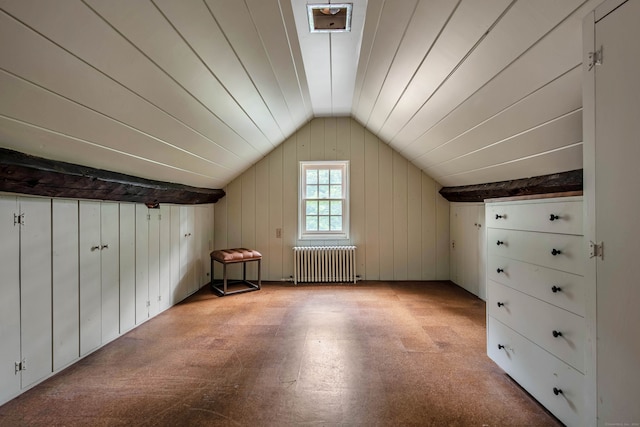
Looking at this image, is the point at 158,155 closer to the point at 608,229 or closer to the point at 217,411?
the point at 217,411

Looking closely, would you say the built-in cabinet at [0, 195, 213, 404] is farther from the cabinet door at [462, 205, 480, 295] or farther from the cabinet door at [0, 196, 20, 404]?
the cabinet door at [462, 205, 480, 295]

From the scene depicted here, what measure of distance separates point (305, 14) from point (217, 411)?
8.20ft

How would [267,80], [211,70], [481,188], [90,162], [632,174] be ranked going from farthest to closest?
[481,188], [267,80], [90,162], [211,70], [632,174]

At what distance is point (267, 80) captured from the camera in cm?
218

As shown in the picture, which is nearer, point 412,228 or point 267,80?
point 267,80

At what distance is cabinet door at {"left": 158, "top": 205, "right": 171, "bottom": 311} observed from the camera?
2926 millimetres

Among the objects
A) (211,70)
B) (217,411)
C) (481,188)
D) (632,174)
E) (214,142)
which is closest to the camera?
(632,174)

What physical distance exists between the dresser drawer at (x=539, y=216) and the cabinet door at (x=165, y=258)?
310cm

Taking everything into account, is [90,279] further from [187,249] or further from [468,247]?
[468,247]

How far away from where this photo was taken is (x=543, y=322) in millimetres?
1438

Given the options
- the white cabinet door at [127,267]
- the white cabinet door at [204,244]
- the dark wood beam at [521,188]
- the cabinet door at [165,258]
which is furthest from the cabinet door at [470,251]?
the white cabinet door at [127,267]

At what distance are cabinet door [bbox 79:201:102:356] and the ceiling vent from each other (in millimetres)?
2124

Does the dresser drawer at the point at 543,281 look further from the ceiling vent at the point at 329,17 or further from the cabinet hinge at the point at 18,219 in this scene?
the cabinet hinge at the point at 18,219

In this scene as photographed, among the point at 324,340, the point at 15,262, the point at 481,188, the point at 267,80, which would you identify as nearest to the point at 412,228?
the point at 481,188
